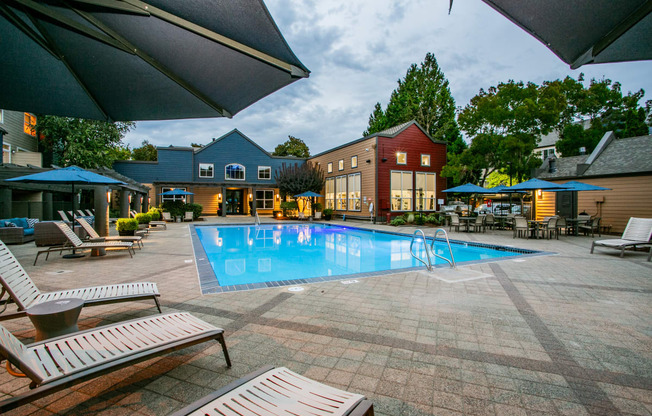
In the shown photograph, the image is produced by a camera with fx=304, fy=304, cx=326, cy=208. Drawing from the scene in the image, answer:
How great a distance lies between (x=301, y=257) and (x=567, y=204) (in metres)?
14.9

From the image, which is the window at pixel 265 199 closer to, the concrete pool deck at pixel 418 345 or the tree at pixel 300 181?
the tree at pixel 300 181

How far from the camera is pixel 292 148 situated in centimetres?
4694

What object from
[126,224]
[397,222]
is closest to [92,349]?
[126,224]

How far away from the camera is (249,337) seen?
2832mm

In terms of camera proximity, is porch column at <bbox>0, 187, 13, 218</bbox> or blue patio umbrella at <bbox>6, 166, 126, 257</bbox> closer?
blue patio umbrella at <bbox>6, 166, 126, 257</bbox>

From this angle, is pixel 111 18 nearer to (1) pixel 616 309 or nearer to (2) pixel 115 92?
(2) pixel 115 92

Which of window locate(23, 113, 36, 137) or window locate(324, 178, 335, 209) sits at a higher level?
→ window locate(23, 113, 36, 137)

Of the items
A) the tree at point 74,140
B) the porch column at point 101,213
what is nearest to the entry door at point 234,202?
the tree at point 74,140

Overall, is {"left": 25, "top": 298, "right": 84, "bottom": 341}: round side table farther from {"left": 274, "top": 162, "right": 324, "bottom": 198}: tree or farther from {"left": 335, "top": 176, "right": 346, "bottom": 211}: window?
{"left": 274, "top": 162, "right": 324, "bottom": 198}: tree

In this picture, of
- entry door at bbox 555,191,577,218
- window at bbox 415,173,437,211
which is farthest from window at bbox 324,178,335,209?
entry door at bbox 555,191,577,218

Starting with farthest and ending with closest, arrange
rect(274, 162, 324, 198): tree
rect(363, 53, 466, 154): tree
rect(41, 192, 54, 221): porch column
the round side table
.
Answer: rect(363, 53, 466, 154): tree, rect(274, 162, 324, 198): tree, rect(41, 192, 54, 221): porch column, the round side table

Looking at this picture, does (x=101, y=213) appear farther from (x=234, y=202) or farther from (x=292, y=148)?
(x=292, y=148)

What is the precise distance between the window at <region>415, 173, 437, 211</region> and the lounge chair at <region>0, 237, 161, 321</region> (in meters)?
18.1

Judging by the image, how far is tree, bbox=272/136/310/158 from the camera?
153ft
